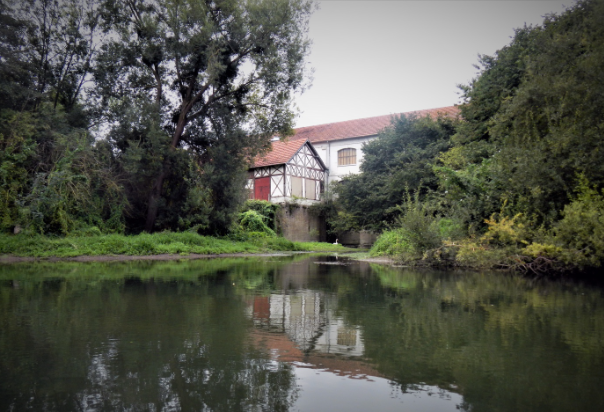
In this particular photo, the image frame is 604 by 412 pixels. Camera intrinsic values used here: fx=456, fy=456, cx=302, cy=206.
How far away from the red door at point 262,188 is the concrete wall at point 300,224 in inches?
93.8

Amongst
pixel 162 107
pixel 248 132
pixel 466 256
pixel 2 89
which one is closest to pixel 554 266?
pixel 466 256

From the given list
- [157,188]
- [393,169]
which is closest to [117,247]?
[157,188]

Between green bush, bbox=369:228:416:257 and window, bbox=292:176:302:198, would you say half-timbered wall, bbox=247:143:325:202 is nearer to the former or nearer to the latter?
window, bbox=292:176:302:198

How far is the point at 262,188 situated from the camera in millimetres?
39219

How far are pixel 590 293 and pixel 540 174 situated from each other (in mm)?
5233

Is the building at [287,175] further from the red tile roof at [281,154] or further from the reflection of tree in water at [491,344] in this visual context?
the reflection of tree in water at [491,344]

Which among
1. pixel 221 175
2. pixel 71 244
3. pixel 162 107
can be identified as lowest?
pixel 71 244

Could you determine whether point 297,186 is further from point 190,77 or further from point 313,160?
point 190,77

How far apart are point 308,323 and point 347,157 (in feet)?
132

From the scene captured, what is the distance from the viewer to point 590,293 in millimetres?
8227

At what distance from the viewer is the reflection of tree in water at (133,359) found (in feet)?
8.46

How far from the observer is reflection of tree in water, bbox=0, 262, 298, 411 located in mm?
2578

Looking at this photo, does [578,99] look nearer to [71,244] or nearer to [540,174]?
[540,174]

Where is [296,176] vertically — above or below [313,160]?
below
